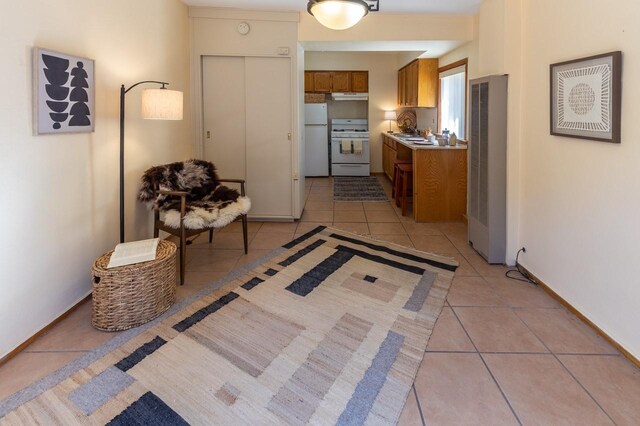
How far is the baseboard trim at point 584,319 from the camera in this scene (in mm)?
2071

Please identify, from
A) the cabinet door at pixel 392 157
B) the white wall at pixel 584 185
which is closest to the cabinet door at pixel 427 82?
the cabinet door at pixel 392 157

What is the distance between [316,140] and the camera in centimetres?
841

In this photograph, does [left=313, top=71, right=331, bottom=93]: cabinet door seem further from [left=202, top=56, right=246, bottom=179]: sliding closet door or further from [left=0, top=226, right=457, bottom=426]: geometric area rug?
[left=0, top=226, right=457, bottom=426]: geometric area rug

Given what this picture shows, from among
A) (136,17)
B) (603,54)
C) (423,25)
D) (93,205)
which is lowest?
(93,205)

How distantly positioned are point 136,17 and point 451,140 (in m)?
3.58

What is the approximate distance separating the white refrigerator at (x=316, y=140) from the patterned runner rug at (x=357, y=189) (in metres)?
0.44

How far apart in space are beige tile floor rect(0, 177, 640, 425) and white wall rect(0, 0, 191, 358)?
263 millimetres

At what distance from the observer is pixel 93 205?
2.79 m

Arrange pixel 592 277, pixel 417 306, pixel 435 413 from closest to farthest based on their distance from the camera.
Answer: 1. pixel 435 413
2. pixel 592 277
3. pixel 417 306

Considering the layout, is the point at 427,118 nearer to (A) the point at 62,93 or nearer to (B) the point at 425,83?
(B) the point at 425,83

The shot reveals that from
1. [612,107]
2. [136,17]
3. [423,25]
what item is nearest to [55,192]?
[136,17]

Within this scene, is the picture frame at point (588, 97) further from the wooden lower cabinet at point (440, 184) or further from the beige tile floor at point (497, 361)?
the wooden lower cabinet at point (440, 184)

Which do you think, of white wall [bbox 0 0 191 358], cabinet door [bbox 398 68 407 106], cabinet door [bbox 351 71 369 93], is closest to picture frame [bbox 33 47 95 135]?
white wall [bbox 0 0 191 358]

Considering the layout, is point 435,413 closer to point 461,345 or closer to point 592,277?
point 461,345
